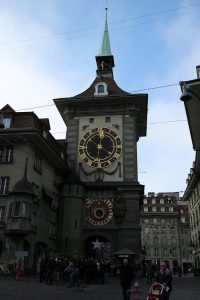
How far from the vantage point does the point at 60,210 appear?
42781mm

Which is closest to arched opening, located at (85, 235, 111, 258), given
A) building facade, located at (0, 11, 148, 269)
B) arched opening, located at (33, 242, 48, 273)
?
building facade, located at (0, 11, 148, 269)

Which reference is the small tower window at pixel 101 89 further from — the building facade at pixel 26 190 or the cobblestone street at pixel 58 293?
the cobblestone street at pixel 58 293

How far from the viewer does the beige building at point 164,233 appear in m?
100

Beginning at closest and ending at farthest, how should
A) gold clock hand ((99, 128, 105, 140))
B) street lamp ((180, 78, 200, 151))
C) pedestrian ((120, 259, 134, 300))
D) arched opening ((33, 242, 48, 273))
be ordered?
pedestrian ((120, 259, 134, 300)), street lamp ((180, 78, 200, 151)), arched opening ((33, 242, 48, 273)), gold clock hand ((99, 128, 105, 140))

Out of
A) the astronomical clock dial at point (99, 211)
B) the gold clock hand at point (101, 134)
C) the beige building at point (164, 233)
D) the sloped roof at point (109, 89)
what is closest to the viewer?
the astronomical clock dial at point (99, 211)

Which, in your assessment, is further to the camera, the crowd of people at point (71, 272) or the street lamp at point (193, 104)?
the crowd of people at point (71, 272)

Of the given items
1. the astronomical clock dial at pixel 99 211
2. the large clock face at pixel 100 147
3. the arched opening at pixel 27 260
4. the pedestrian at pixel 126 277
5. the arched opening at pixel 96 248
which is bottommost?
the pedestrian at pixel 126 277

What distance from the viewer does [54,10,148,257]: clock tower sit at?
42.0m

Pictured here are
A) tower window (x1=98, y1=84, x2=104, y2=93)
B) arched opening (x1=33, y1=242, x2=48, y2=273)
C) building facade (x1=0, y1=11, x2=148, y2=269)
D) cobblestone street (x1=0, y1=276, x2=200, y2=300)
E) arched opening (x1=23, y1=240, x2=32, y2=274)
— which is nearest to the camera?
cobblestone street (x1=0, y1=276, x2=200, y2=300)

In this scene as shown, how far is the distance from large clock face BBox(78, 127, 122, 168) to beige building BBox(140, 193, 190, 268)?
5693cm

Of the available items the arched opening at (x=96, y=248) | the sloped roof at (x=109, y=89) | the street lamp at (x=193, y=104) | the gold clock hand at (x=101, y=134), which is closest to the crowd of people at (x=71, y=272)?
the street lamp at (x=193, y=104)

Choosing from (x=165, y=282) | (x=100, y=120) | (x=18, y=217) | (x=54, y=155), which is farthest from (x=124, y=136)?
(x=165, y=282)

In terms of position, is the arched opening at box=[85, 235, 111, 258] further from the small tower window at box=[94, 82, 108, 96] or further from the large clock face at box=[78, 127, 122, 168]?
the small tower window at box=[94, 82, 108, 96]

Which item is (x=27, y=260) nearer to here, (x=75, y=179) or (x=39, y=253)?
(x=39, y=253)
